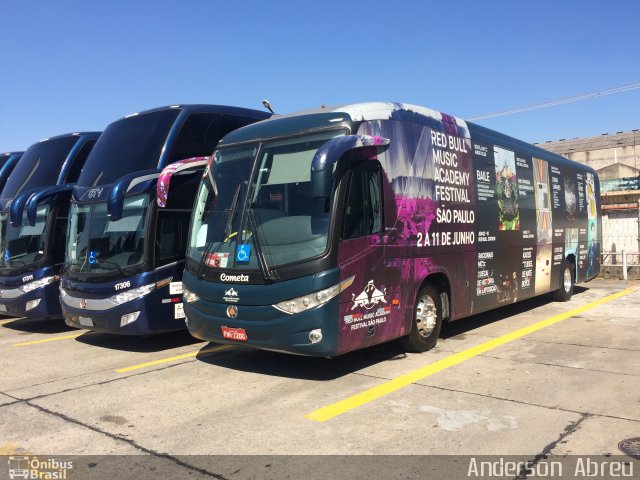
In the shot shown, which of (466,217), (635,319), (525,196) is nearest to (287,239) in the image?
(466,217)

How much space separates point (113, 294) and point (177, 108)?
10.3 feet

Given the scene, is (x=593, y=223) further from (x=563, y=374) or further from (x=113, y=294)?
(x=113, y=294)

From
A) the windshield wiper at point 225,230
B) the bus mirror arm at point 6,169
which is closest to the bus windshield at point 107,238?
the windshield wiper at point 225,230

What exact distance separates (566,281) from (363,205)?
8.82m

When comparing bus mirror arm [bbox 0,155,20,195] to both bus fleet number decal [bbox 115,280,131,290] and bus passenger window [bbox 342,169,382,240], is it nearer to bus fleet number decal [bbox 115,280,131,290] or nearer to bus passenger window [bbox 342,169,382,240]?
bus fleet number decal [bbox 115,280,131,290]

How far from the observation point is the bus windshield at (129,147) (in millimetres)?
8789

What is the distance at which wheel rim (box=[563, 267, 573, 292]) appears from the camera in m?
13.2

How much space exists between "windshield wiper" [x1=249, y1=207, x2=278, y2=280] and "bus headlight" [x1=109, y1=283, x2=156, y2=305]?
260 cm

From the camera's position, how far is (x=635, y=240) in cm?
1997

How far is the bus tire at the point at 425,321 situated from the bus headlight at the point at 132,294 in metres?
3.81

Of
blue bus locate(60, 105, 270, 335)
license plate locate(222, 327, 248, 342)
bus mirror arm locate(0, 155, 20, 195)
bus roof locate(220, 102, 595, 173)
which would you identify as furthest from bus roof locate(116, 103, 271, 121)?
bus mirror arm locate(0, 155, 20, 195)

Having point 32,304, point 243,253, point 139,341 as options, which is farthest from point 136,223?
point 32,304

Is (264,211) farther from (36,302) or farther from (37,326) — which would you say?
(37,326)

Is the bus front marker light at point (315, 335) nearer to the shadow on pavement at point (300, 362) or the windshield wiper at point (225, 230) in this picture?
the shadow on pavement at point (300, 362)
